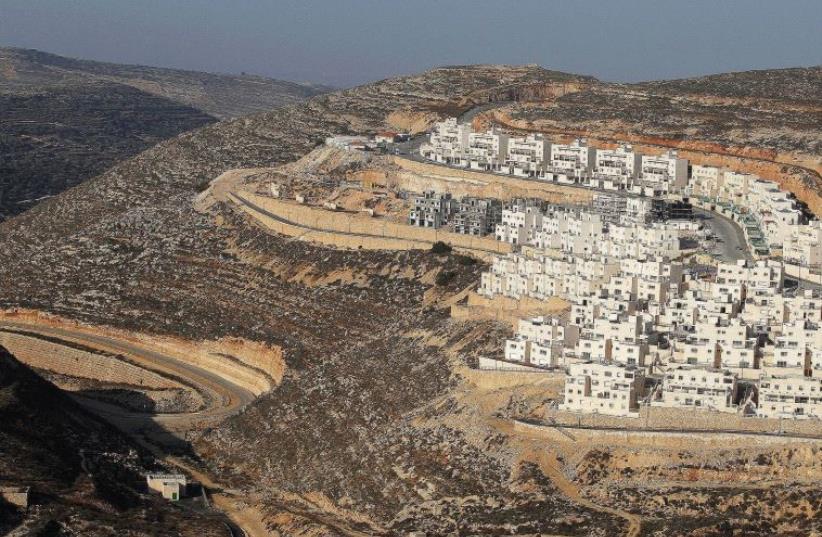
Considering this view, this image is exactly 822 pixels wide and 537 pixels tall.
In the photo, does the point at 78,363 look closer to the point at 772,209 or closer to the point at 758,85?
the point at 772,209

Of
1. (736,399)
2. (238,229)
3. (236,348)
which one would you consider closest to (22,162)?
(238,229)

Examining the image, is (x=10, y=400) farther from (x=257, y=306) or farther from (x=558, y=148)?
(x=558, y=148)

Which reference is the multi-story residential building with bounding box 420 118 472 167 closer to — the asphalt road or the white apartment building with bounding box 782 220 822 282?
the asphalt road

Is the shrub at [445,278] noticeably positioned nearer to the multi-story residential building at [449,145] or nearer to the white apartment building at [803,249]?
the white apartment building at [803,249]

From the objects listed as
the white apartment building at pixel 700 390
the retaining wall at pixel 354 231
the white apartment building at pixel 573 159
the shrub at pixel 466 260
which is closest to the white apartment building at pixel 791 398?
the white apartment building at pixel 700 390

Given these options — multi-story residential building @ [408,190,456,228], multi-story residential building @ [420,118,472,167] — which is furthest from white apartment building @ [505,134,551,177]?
multi-story residential building @ [408,190,456,228]
